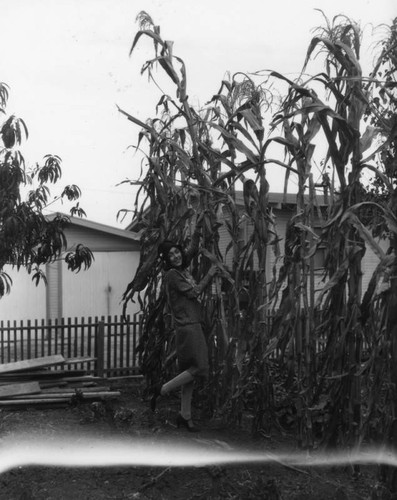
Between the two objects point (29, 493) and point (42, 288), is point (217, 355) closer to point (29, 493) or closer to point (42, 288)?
point (29, 493)

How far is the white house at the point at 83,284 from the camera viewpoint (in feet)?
66.3

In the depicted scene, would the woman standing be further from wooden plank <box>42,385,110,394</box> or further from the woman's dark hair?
wooden plank <box>42,385,110,394</box>

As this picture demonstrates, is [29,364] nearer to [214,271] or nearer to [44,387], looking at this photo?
[44,387]

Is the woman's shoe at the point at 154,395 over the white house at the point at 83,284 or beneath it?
beneath

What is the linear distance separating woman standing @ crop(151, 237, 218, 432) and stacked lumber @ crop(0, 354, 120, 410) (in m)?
1.68

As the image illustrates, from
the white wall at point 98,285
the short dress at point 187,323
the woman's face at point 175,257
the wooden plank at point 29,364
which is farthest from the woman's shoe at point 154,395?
the white wall at point 98,285

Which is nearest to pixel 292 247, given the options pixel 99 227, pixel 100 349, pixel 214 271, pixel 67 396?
pixel 214 271

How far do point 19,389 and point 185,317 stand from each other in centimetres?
265

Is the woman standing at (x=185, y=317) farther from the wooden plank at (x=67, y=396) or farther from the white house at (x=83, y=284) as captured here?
the white house at (x=83, y=284)

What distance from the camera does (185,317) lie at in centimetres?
730

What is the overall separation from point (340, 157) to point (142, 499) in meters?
2.95

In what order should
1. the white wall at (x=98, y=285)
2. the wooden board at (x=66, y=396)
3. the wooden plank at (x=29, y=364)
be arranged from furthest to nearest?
1. the white wall at (x=98, y=285)
2. the wooden plank at (x=29, y=364)
3. the wooden board at (x=66, y=396)

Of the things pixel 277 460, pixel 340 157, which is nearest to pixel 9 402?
pixel 277 460

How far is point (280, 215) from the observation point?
19000 millimetres
